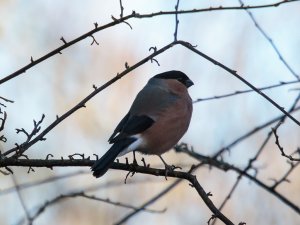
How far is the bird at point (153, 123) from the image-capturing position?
3.24m

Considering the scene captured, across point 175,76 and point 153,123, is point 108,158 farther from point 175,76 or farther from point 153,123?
point 175,76

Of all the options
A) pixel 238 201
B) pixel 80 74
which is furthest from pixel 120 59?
pixel 238 201

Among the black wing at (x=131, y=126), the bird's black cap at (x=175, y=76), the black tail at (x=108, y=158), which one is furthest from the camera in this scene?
the bird's black cap at (x=175, y=76)

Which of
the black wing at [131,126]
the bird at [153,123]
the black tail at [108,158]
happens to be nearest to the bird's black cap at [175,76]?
the bird at [153,123]

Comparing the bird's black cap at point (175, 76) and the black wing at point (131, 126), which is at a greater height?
the bird's black cap at point (175, 76)

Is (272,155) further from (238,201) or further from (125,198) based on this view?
(125,198)

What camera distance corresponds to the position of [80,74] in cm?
643

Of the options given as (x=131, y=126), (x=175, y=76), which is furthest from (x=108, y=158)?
(x=175, y=76)

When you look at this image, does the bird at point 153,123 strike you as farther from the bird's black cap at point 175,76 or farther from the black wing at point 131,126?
the bird's black cap at point 175,76

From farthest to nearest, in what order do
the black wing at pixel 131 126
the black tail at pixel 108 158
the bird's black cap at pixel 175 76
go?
the bird's black cap at pixel 175 76 → the black wing at pixel 131 126 → the black tail at pixel 108 158

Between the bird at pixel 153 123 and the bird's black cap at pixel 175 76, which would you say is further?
the bird's black cap at pixel 175 76

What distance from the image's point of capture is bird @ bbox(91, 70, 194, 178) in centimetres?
324

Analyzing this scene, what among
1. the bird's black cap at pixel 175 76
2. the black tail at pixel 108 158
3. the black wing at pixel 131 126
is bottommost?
the black tail at pixel 108 158

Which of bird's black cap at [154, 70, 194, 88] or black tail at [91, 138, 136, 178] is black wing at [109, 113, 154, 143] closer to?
black tail at [91, 138, 136, 178]
